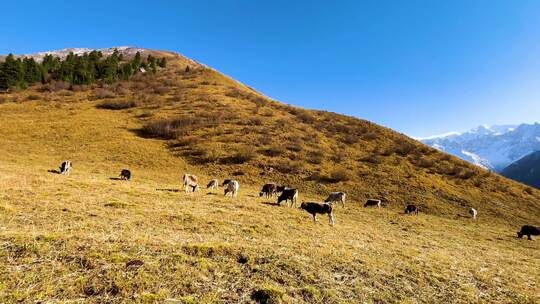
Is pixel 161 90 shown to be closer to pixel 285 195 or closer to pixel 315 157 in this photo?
pixel 315 157

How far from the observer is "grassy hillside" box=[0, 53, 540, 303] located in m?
9.25

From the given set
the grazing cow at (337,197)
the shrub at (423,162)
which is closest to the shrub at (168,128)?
the grazing cow at (337,197)

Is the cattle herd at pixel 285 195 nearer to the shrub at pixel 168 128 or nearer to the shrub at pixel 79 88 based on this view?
the shrub at pixel 168 128

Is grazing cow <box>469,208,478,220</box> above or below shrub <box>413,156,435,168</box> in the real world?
below

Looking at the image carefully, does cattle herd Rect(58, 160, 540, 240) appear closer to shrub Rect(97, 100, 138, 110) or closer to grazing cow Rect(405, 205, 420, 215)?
grazing cow Rect(405, 205, 420, 215)

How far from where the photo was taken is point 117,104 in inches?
3029

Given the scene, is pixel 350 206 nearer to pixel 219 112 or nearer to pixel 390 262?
pixel 390 262

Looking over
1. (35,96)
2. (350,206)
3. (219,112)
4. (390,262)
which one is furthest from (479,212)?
(35,96)

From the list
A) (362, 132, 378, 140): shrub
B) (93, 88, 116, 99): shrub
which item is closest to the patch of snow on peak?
(93, 88, 116, 99): shrub

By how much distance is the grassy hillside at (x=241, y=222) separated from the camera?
9250mm

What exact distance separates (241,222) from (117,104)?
234ft

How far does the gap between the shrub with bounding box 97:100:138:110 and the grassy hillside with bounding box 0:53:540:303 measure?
1193 cm

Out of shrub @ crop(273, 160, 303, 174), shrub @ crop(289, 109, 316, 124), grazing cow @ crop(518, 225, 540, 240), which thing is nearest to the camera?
grazing cow @ crop(518, 225, 540, 240)

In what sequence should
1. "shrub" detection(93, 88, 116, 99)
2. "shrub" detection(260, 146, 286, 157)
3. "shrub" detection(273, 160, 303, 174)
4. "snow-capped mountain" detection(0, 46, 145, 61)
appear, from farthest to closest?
1. "snow-capped mountain" detection(0, 46, 145, 61)
2. "shrub" detection(93, 88, 116, 99)
3. "shrub" detection(260, 146, 286, 157)
4. "shrub" detection(273, 160, 303, 174)
